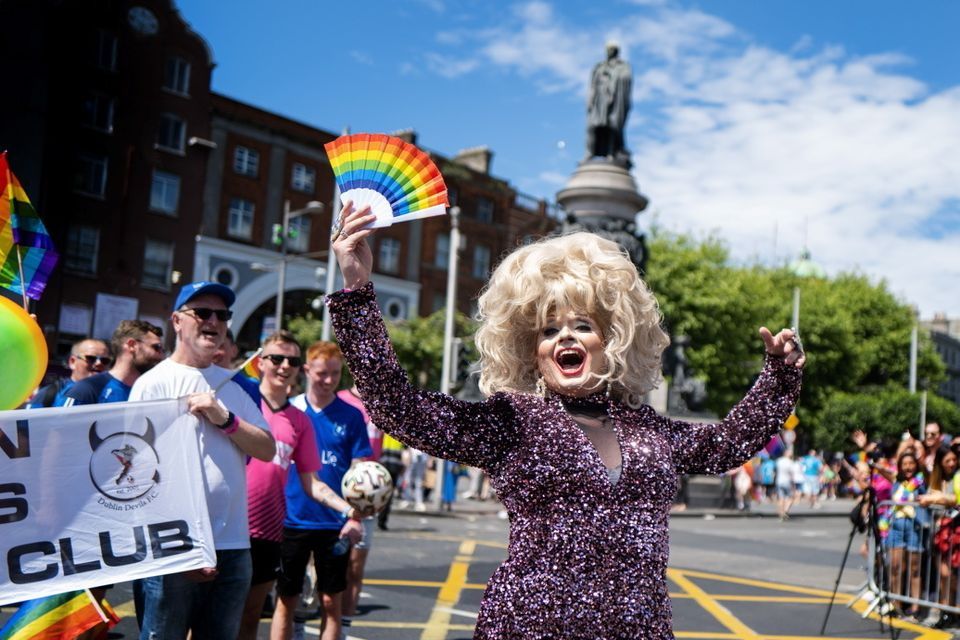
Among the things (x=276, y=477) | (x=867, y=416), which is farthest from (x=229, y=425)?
(x=867, y=416)

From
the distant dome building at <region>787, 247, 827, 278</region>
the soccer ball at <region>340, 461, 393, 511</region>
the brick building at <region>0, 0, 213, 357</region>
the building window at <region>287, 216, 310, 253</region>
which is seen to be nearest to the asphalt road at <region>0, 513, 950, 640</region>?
the soccer ball at <region>340, 461, 393, 511</region>

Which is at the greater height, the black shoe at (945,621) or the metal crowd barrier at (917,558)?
the metal crowd barrier at (917,558)

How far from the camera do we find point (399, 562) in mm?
11391

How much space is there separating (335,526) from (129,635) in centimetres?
184

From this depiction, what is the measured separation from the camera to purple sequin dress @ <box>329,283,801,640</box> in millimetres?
2381

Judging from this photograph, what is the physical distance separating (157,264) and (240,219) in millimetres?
4919

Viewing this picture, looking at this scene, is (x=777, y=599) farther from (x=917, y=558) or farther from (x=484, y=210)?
(x=484, y=210)

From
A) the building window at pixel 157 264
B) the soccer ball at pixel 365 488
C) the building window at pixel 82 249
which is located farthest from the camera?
the building window at pixel 157 264

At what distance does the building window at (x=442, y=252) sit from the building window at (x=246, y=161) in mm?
10611

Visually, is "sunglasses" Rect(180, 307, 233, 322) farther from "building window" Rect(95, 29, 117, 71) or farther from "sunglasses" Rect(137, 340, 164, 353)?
"building window" Rect(95, 29, 117, 71)

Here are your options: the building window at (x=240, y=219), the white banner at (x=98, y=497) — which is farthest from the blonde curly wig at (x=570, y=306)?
the building window at (x=240, y=219)

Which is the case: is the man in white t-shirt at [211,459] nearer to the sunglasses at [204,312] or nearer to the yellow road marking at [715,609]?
the sunglasses at [204,312]

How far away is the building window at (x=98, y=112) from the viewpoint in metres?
33.4

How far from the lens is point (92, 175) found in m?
33.5
